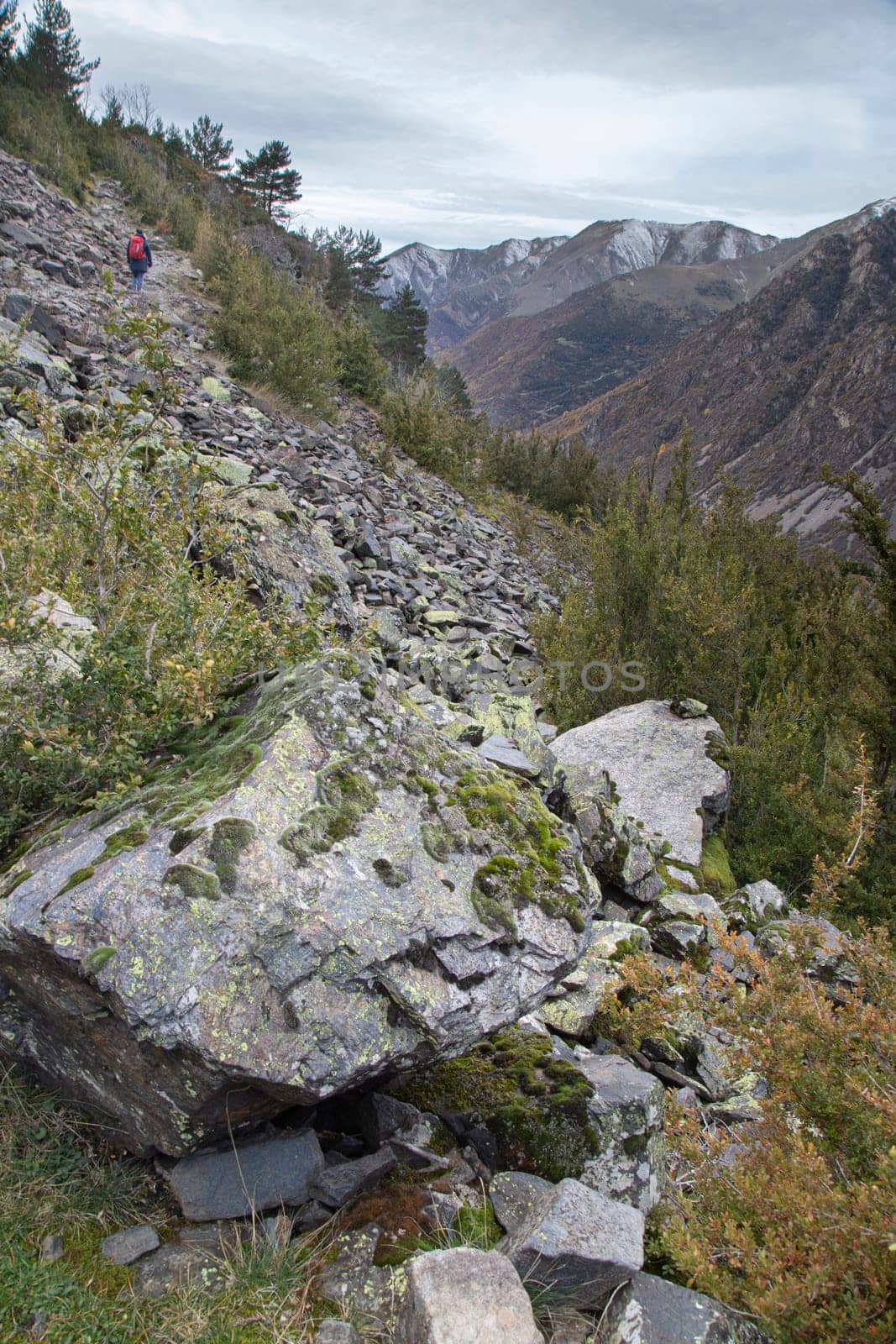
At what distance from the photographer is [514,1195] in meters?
2.72

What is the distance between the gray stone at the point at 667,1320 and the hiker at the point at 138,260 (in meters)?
20.3

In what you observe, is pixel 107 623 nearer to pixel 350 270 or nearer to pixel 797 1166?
pixel 797 1166

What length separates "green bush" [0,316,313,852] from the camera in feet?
10.5

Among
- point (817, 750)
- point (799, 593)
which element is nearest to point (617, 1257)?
point (817, 750)

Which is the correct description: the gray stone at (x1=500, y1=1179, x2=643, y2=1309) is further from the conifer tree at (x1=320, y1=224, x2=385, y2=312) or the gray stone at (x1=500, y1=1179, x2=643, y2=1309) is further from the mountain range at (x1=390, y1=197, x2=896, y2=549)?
the mountain range at (x1=390, y1=197, x2=896, y2=549)

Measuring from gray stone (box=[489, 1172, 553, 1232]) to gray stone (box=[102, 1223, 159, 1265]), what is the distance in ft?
3.79

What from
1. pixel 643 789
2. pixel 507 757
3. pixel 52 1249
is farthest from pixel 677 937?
pixel 52 1249

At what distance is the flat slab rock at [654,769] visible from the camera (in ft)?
23.9

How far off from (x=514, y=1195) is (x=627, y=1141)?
0.57m

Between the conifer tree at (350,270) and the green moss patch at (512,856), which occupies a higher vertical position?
the conifer tree at (350,270)

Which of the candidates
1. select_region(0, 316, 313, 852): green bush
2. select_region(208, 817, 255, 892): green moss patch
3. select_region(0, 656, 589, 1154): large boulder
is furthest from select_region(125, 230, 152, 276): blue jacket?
select_region(208, 817, 255, 892): green moss patch

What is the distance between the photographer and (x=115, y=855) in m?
2.71

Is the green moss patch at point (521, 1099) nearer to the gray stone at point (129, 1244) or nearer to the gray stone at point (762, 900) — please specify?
the gray stone at point (129, 1244)

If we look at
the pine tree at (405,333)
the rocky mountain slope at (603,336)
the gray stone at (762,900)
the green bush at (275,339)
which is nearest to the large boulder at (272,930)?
the gray stone at (762,900)
